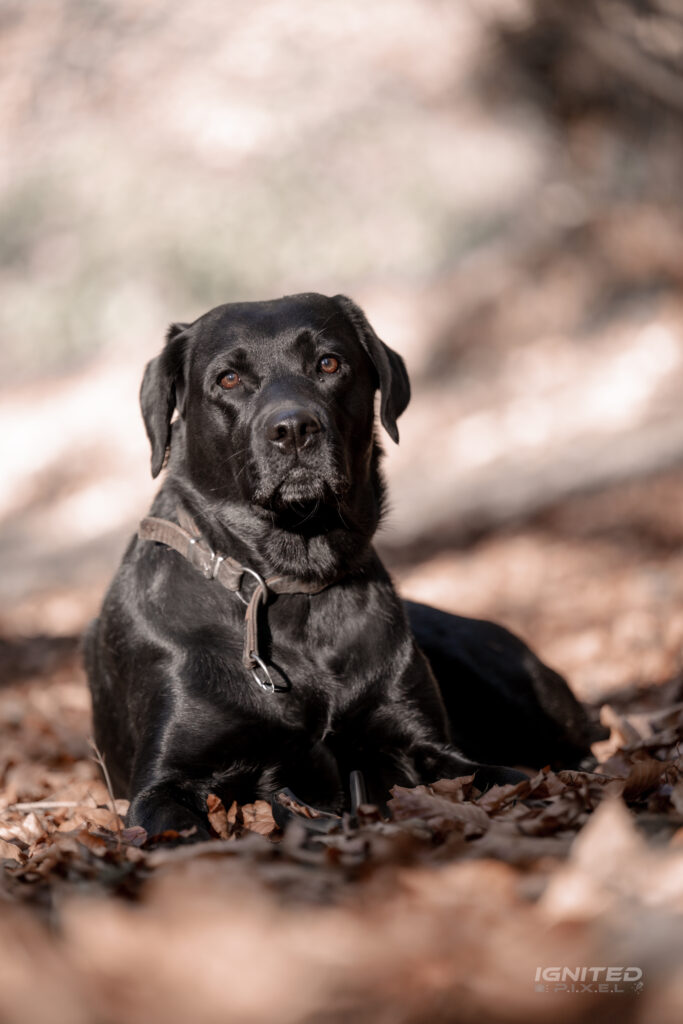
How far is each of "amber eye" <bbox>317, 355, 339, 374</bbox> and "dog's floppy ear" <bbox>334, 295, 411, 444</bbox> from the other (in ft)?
0.98

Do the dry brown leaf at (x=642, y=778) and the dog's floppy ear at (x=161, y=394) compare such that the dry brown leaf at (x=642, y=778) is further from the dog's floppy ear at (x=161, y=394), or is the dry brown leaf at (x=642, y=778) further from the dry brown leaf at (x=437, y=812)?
the dog's floppy ear at (x=161, y=394)

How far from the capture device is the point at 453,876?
6.48 feet

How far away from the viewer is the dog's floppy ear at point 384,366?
4.14 m

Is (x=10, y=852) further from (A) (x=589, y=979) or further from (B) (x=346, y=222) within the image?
(B) (x=346, y=222)

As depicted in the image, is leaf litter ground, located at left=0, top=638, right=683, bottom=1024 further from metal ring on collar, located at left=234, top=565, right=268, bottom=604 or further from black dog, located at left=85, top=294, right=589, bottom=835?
metal ring on collar, located at left=234, top=565, right=268, bottom=604

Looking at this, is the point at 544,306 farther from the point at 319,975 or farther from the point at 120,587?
the point at 319,975

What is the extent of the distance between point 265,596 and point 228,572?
6.2 inches

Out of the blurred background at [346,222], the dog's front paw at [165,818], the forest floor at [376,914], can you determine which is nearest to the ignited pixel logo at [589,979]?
the forest floor at [376,914]

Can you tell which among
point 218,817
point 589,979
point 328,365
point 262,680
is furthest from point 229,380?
point 589,979

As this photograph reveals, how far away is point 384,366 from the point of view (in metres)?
4.17

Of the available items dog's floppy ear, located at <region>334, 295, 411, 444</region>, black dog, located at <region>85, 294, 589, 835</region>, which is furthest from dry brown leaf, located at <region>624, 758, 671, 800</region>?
dog's floppy ear, located at <region>334, 295, 411, 444</region>

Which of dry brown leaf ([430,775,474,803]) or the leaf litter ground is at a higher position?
dry brown leaf ([430,775,474,803])

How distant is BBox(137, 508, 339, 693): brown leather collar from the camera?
3451mm

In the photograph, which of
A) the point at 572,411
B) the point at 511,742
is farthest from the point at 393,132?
the point at 511,742
